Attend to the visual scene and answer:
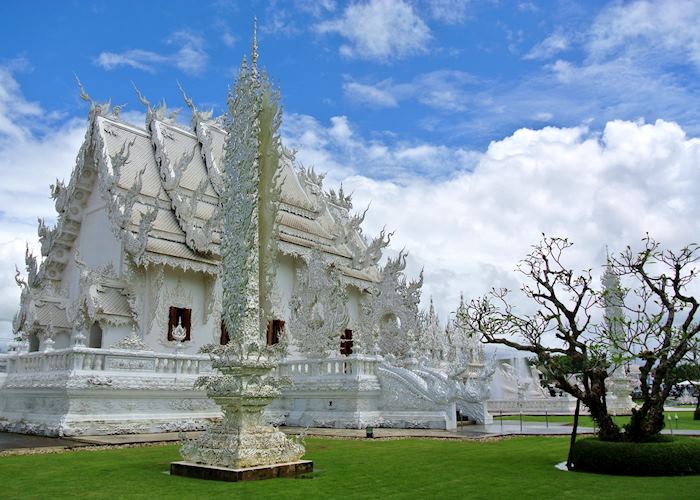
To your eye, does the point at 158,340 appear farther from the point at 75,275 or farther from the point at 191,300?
the point at 75,275

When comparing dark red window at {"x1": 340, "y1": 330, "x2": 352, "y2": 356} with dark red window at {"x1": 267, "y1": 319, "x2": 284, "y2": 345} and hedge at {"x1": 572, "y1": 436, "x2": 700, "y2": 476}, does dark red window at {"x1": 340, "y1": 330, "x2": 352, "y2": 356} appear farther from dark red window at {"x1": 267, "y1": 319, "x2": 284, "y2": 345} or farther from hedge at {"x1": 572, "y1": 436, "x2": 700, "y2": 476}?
hedge at {"x1": 572, "y1": 436, "x2": 700, "y2": 476}

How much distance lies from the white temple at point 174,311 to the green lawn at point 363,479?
4.04 meters

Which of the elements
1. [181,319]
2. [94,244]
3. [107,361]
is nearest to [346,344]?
[181,319]

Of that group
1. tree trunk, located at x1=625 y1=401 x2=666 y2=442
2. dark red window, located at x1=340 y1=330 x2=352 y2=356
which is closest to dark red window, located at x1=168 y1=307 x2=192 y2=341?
dark red window, located at x1=340 y1=330 x2=352 y2=356

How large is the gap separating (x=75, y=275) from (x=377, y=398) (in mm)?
10054

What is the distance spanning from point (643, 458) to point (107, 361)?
10.2m

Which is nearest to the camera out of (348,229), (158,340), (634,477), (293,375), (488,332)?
(634,477)

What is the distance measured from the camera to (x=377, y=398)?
14.9m

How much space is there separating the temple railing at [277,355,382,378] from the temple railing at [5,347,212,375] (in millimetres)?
2161

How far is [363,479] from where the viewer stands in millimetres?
6961

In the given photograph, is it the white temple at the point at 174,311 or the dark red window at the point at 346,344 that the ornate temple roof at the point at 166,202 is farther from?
the dark red window at the point at 346,344

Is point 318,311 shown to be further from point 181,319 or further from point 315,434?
point 315,434

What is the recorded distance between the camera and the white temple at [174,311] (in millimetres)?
13680

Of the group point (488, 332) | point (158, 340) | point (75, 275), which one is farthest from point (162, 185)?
point (488, 332)
